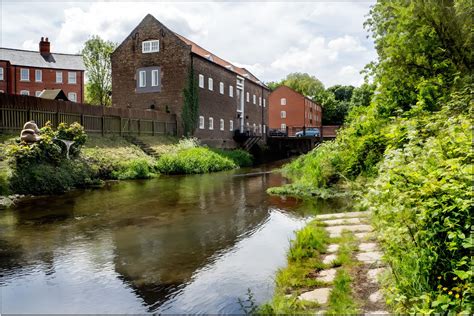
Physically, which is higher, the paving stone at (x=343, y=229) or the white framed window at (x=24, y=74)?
the white framed window at (x=24, y=74)

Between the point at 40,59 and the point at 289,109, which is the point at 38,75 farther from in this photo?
the point at 289,109

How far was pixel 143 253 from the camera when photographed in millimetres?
6363

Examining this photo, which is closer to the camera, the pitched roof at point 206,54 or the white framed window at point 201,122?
the white framed window at point 201,122

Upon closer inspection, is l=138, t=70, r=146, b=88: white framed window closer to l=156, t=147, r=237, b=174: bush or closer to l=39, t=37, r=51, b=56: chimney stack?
l=156, t=147, r=237, b=174: bush

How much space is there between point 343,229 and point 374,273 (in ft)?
7.13

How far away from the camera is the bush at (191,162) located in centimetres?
2153

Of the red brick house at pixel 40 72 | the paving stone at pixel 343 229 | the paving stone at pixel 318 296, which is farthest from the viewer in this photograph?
the red brick house at pixel 40 72

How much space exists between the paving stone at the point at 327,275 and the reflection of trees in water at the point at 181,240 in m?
1.81

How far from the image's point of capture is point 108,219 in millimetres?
9297

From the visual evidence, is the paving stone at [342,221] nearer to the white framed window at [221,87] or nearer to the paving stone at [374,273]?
the paving stone at [374,273]

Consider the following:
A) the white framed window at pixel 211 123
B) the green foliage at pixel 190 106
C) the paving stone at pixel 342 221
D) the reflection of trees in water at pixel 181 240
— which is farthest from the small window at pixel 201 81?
the paving stone at pixel 342 221

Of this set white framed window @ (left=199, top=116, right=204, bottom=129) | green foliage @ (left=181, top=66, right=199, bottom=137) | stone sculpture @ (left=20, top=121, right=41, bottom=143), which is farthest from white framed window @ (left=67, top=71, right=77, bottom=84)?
stone sculpture @ (left=20, top=121, right=41, bottom=143)

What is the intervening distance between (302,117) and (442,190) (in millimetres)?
60535

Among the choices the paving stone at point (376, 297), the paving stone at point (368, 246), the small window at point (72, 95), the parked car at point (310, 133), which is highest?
the small window at point (72, 95)
